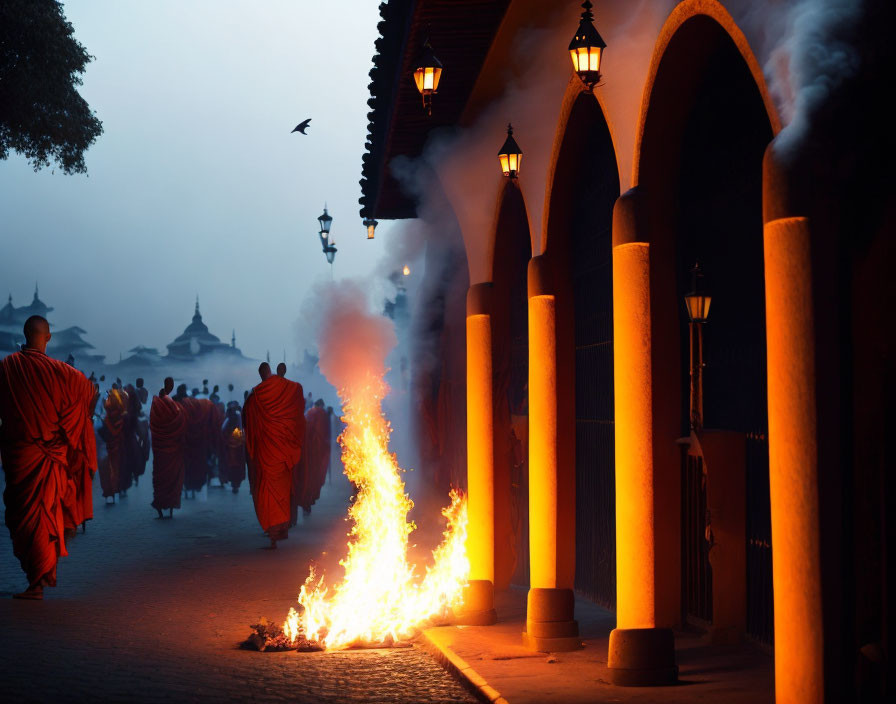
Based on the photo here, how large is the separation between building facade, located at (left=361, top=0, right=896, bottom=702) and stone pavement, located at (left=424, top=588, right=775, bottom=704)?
0.77 feet

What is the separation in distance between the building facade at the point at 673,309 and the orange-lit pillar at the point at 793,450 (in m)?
0.01

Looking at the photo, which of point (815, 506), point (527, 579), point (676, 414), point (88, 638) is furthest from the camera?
point (527, 579)

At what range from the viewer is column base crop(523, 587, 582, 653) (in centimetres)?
860

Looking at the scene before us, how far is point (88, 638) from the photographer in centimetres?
890

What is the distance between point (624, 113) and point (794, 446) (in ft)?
9.79

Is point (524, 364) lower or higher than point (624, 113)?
A: lower

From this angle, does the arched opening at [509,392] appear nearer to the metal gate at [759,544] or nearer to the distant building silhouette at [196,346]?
the metal gate at [759,544]

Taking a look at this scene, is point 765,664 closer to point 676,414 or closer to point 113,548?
point 676,414

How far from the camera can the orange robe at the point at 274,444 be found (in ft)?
52.4

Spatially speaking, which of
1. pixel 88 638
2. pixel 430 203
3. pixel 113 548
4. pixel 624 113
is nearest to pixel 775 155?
pixel 624 113

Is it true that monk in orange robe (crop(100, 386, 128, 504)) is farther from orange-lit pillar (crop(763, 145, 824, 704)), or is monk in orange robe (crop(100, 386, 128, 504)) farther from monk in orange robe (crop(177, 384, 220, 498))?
orange-lit pillar (crop(763, 145, 824, 704))

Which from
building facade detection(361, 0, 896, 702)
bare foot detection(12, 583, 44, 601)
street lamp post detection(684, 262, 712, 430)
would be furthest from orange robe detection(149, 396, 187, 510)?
street lamp post detection(684, 262, 712, 430)

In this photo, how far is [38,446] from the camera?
11234 mm

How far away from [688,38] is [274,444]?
1057cm
